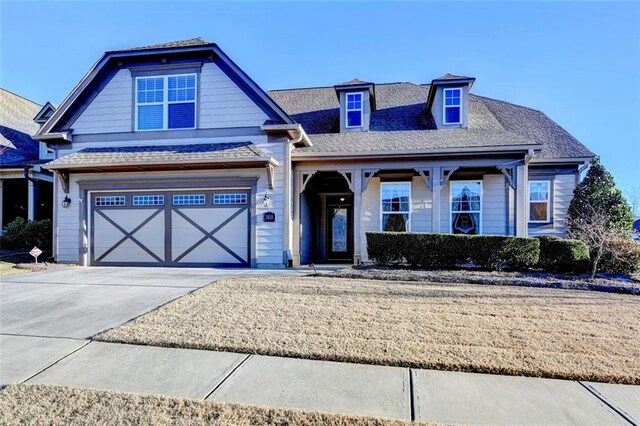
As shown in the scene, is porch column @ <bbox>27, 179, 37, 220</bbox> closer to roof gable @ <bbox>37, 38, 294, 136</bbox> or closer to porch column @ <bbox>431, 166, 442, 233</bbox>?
roof gable @ <bbox>37, 38, 294, 136</bbox>

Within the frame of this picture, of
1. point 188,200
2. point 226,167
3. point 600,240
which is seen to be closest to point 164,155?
point 188,200

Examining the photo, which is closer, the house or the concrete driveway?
the concrete driveway

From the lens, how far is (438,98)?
42.5 feet

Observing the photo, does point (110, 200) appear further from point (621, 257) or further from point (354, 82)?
point (621, 257)

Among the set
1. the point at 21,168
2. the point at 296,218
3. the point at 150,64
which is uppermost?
the point at 150,64

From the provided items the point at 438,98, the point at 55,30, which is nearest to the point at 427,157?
the point at 438,98

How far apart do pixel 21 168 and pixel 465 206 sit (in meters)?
17.2

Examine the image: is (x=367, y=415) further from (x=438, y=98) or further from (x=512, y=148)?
(x=438, y=98)

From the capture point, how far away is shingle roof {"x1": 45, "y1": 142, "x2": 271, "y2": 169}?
409 inches

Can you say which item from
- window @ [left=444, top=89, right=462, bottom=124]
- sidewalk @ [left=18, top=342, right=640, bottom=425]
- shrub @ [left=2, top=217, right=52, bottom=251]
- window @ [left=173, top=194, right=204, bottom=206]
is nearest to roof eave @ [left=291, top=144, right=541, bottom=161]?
window @ [left=444, top=89, right=462, bottom=124]

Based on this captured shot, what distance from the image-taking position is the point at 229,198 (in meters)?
11.2

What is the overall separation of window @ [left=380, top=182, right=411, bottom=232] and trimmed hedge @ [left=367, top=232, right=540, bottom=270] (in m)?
2.34

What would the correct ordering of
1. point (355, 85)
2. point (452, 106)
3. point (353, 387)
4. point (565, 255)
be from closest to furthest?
point (353, 387) → point (565, 255) → point (452, 106) → point (355, 85)

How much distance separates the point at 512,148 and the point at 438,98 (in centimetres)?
335
